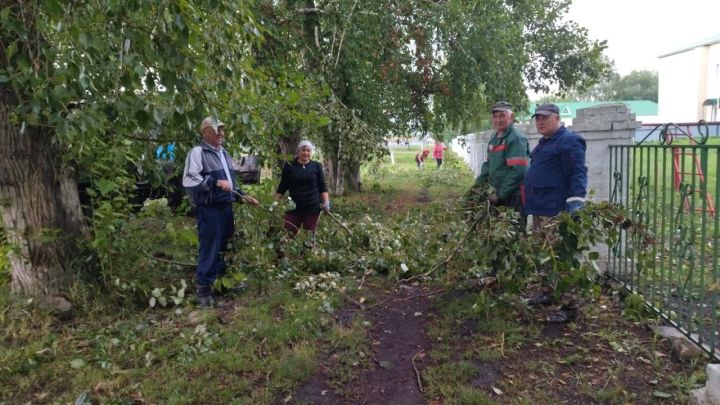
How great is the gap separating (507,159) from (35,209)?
413 cm

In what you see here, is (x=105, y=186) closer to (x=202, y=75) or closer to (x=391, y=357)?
(x=202, y=75)

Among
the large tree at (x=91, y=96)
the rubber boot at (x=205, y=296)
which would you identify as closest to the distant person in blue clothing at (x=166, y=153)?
the large tree at (x=91, y=96)

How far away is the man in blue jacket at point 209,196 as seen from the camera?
15.0ft

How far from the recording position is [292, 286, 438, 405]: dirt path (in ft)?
11.1

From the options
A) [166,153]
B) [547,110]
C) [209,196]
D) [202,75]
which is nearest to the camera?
[202,75]

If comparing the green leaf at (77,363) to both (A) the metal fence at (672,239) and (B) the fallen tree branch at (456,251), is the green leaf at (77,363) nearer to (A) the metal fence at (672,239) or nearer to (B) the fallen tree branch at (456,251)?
(B) the fallen tree branch at (456,251)

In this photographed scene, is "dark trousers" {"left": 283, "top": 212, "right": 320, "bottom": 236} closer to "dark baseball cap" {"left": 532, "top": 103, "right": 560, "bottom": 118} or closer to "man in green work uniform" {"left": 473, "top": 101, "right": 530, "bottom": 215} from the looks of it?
"man in green work uniform" {"left": 473, "top": 101, "right": 530, "bottom": 215}

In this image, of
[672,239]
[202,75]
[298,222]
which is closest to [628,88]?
[298,222]

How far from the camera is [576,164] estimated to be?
4078 mm

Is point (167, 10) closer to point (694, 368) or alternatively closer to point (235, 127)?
point (235, 127)

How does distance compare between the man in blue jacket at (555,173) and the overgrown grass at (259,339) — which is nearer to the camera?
the overgrown grass at (259,339)

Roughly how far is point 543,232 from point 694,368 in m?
1.32

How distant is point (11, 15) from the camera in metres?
3.52

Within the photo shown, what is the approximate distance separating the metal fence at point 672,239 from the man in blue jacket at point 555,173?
0.47 meters
